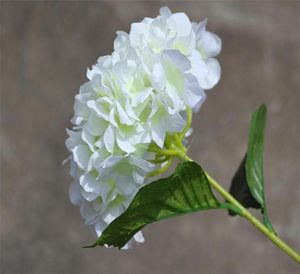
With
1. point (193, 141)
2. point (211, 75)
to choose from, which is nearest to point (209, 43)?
point (211, 75)

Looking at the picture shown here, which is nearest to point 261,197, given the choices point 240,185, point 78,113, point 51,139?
point 240,185

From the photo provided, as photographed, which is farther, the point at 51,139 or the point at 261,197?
the point at 51,139

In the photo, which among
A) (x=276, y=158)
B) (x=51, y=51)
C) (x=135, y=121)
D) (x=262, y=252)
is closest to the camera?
(x=135, y=121)

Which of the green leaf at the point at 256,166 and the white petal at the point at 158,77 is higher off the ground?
the white petal at the point at 158,77

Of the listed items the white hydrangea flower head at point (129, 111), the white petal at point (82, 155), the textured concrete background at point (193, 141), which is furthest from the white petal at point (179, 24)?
the textured concrete background at point (193, 141)

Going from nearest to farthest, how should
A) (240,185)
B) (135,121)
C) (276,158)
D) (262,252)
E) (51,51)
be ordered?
(135,121) → (240,185) → (262,252) → (276,158) → (51,51)

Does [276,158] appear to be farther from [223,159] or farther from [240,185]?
[240,185]

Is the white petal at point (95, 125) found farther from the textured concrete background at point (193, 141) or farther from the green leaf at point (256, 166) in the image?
the textured concrete background at point (193, 141)
